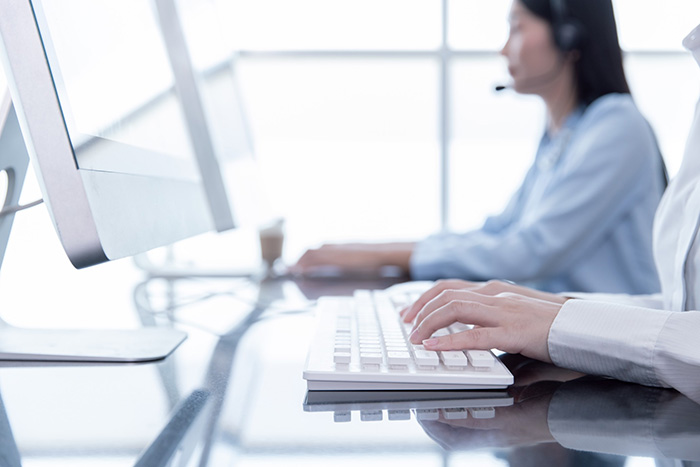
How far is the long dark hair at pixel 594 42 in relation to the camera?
1396 mm

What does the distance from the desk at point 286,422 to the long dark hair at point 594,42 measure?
40.5 inches

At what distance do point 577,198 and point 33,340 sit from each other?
0.97 m

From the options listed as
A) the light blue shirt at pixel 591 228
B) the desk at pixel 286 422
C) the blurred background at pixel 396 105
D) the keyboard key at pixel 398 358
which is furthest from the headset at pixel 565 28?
the blurred background at pixel 396 105

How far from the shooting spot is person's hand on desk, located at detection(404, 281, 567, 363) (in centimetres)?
55

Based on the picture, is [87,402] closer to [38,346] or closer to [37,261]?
[38,346]

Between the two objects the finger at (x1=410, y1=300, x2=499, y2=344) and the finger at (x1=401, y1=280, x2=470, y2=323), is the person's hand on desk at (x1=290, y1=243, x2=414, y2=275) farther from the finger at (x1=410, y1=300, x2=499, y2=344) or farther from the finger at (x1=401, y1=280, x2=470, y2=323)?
the finger at (x1=410, y1=300, x2=499, y2=344)

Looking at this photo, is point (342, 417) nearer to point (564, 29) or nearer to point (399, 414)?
point (399, 414)

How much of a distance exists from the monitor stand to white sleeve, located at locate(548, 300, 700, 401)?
387 mm

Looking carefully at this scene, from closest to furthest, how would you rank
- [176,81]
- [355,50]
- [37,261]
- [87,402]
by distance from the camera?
[87,402] < [37,261] < [176,81] < [355,50]

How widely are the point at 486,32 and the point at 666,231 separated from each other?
2.64 metres

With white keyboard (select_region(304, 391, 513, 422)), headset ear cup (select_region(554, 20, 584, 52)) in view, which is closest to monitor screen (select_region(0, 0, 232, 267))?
white keyboard (select_region(304, 391, 513, 422))

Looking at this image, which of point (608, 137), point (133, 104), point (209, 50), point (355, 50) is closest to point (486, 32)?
point (355, 50)

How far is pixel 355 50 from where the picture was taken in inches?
117

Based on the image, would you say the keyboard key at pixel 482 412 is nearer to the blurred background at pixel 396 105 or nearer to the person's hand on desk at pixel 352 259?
the person's hand on desk at pixel 352 259
